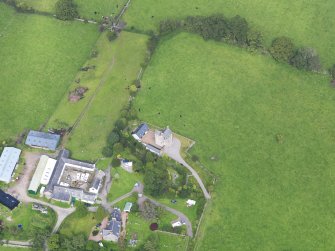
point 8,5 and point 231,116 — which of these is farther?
point 8,5

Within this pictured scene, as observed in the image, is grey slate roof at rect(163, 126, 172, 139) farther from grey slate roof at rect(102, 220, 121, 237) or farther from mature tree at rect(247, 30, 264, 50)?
mature tree at rect(247, 30, 264, 50)

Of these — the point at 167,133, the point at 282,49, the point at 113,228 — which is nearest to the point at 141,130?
the point at 167,133

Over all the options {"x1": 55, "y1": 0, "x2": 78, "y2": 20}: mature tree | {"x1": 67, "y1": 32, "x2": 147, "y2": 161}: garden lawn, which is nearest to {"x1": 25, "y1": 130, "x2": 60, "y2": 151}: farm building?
{"x1": 67, "y1": 32, "x2": 147, "y2": 161}: garden lawn

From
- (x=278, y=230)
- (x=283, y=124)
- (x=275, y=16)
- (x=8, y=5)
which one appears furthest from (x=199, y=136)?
(x=8, y=5)

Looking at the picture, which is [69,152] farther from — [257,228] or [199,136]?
[257,228]

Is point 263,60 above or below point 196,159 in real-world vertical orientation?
above

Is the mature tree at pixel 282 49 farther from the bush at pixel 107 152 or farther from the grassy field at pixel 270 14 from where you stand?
the bush at pixel 107 152
